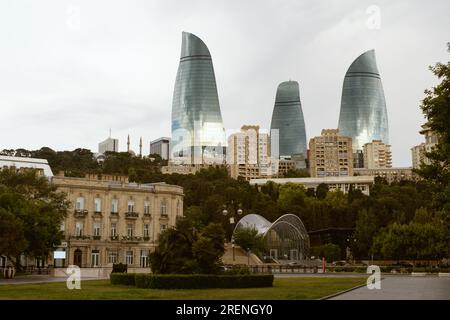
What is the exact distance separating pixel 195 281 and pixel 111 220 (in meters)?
49.1

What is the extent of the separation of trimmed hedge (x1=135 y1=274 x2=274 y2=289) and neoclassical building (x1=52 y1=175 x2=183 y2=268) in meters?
44.0

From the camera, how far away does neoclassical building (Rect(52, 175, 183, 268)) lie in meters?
79.4

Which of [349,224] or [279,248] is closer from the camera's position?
[279,248]

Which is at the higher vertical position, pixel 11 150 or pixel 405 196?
pixel 11 150

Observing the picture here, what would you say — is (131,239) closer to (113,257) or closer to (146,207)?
(113,257)

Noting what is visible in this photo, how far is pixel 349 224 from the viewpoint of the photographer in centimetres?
11394

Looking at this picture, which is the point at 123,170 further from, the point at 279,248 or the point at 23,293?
the point at 23,293

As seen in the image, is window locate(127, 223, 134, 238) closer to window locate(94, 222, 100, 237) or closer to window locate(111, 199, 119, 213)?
window locate(111, 199, 119, 213)

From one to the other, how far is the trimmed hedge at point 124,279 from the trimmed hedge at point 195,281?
2.10 m

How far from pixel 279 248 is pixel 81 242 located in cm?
3440

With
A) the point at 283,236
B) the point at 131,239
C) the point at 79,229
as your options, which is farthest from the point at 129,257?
the point at 283,236

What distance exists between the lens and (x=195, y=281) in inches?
1403
